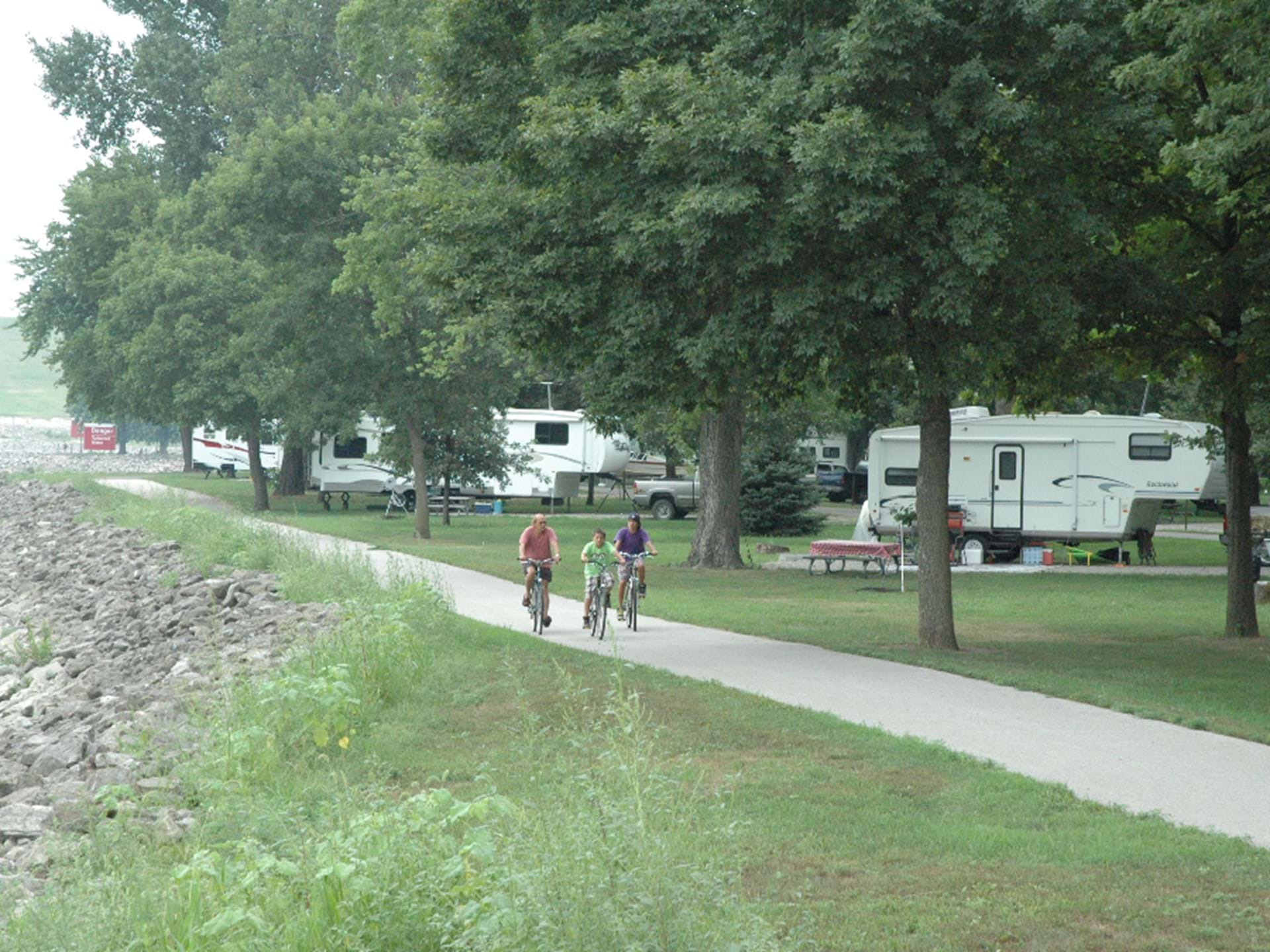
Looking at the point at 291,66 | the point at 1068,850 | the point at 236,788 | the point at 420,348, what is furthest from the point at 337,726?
the point at 291,66

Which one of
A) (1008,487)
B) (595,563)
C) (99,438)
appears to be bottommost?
(595,563)

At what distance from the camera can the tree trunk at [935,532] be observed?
16484 millimetres

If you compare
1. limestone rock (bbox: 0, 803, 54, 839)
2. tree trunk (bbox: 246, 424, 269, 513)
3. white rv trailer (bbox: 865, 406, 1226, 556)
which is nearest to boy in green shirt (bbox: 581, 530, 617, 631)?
limestone rock (bbox: 0, 803, 54, 839)

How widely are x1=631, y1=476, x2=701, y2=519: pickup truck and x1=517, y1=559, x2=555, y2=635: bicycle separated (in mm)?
29494

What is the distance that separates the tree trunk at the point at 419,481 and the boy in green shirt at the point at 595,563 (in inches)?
671

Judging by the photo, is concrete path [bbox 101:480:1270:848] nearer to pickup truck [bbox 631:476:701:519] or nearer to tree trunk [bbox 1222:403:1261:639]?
tree trunk [bbox 1222:403:1261:639]

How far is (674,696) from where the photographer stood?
496 inches

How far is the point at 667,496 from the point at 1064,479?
708 inches

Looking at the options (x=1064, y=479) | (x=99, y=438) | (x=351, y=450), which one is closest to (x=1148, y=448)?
(x=1064, y=479)

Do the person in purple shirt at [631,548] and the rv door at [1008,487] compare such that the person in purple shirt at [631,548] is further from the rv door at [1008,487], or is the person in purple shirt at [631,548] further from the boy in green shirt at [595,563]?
the rv door at [1008,487]

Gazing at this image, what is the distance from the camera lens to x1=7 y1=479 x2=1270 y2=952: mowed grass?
5480 millimetres

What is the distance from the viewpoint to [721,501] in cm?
2906

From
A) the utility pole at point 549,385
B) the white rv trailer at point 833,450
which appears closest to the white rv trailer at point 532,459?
the utility pole at point 549,385

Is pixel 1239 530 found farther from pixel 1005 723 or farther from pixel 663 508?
pixel 663 508
